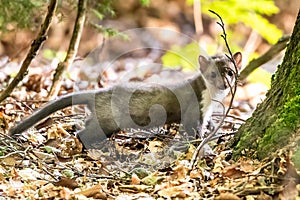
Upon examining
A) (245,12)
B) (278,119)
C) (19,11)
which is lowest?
(278,119)

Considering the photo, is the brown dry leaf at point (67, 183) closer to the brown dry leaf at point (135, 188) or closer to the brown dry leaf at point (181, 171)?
the brown dry leaf at point (135, 188)

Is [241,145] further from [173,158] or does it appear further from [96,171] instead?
[96,171]

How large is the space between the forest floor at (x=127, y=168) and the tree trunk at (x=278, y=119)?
0.09 metres

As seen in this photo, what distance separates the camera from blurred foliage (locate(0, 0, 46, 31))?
4.77m

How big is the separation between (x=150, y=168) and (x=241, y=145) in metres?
0.54

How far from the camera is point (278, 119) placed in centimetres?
276

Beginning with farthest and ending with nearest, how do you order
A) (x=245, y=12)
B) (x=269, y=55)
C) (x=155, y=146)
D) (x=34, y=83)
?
1. (x=245, y=12)
2. (x=34, y=83)
3. (x=269, y=55)
4. (x=155, y=146)

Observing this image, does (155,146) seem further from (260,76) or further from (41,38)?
(260,76)

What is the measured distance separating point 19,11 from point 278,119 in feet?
9.88

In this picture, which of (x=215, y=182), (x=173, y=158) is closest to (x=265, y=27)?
(x=173, y=158)

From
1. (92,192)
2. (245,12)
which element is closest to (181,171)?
(92,192)

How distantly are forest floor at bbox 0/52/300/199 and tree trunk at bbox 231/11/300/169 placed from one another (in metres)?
0.09

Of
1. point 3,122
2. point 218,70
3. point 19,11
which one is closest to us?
point 3,122

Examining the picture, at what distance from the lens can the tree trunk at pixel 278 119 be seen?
2.64 metres
